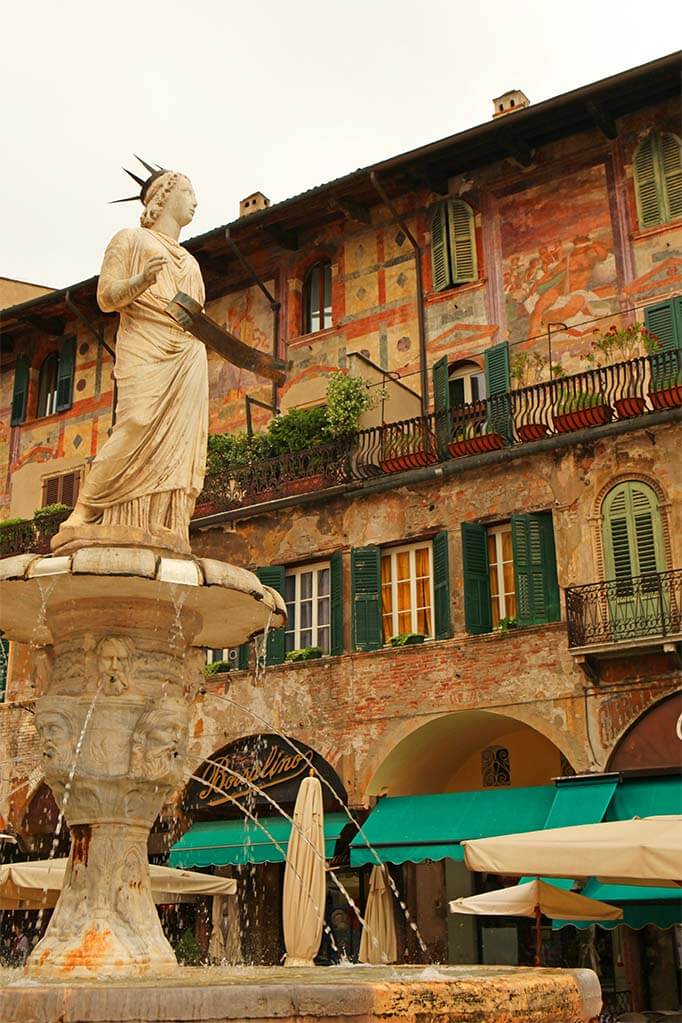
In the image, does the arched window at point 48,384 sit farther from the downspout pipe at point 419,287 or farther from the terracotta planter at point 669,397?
the terracotta planter at point 669,397

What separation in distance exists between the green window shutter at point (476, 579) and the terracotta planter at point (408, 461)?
1250 millimetres

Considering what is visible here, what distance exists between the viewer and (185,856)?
726 inches

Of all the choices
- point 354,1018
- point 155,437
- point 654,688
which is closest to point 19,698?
point 654,688

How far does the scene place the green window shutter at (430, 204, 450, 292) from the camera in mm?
20391

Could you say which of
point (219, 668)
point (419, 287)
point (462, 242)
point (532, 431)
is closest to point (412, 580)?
point (532, 431)

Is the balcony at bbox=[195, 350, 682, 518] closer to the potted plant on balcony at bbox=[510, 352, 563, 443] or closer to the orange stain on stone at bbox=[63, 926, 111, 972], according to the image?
the potted plant on balcony at bbox=[510, 352, 563, 443]

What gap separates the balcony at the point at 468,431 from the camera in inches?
667

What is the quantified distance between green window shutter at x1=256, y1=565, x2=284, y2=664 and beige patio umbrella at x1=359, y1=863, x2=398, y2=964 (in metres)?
3.85

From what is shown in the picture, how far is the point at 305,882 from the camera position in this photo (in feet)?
42.7

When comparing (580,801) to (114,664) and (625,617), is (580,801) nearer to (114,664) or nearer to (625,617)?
(625,617)

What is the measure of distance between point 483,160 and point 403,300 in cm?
278

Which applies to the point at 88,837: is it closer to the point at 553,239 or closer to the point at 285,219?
the point at 553,239

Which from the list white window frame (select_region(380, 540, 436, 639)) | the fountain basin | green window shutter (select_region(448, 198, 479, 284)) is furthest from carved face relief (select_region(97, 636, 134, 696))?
green window shutter (select_region(448, 198, 479, 284))

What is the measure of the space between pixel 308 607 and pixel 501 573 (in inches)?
141
